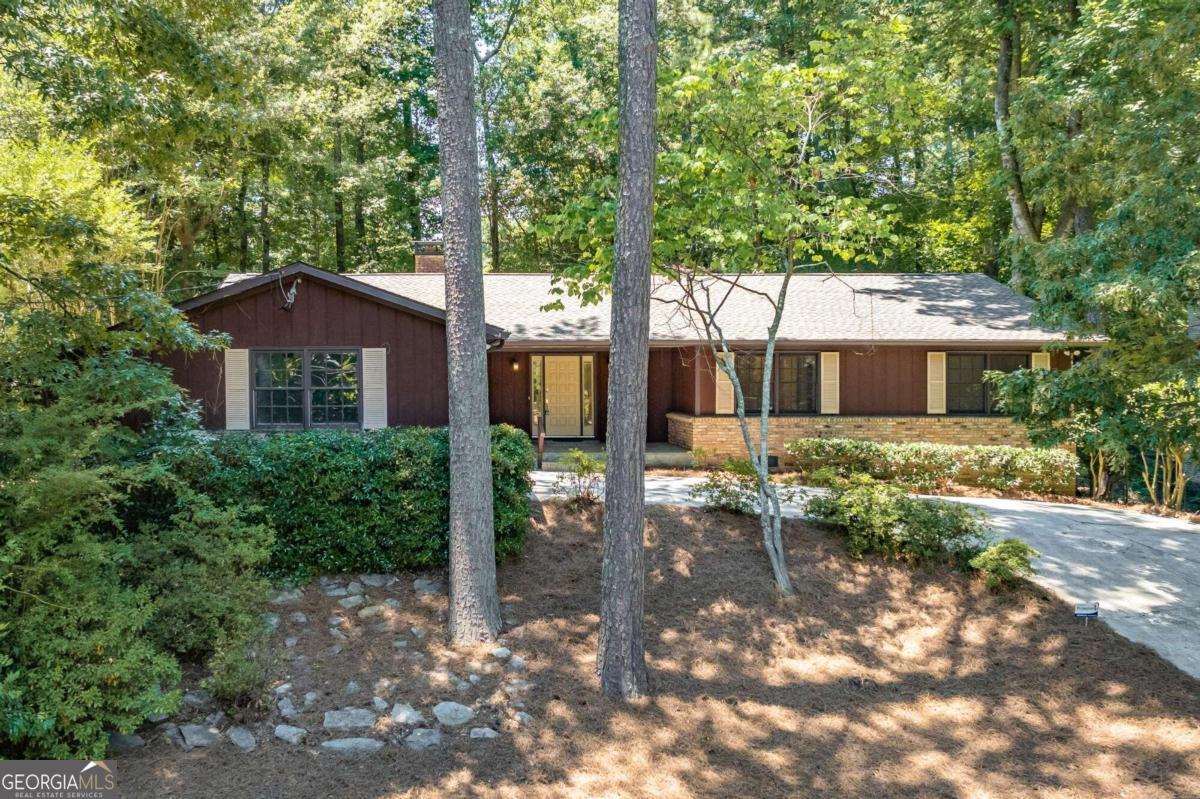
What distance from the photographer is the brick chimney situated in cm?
1636

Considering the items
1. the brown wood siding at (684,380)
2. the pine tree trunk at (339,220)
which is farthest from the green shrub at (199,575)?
the pine tree trunk at (339,220)

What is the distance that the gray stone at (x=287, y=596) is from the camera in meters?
6.70

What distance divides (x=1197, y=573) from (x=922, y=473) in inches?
189

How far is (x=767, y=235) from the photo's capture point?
775 cm

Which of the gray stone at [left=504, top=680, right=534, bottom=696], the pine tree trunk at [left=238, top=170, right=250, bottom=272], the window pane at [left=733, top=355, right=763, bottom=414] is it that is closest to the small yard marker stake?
the gray stone at [left=504, top=680, right=534, bottom=696]

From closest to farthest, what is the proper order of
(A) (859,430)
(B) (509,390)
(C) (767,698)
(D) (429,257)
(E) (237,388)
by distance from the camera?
(C) (767,698)
(E) (237,388)
(A) (859,430)
(B) (509,390)
(D) (429,257)

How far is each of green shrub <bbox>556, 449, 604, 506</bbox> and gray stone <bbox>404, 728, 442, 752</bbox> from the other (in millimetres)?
3873

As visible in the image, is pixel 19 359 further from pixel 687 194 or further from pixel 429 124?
pixel 429 124

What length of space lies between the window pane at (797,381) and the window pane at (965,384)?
2.59m

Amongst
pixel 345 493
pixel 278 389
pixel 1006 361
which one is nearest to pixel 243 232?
pixel 278 389

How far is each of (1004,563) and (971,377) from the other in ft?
25.5

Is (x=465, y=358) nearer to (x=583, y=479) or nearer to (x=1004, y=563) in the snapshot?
(x=583, y=479)

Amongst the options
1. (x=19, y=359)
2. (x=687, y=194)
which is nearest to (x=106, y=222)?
(x=19, y=359)

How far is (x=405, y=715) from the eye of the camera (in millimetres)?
5273
